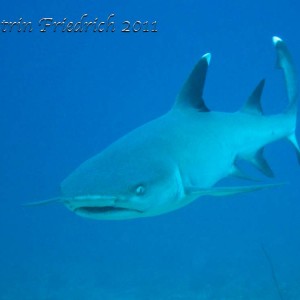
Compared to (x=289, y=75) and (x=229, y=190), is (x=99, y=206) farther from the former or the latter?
(x=289, y=75)

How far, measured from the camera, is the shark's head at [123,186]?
2617 millimetres

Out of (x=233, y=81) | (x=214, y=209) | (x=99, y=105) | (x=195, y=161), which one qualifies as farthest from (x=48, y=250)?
(x=99, y=105)

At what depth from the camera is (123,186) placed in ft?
8.78

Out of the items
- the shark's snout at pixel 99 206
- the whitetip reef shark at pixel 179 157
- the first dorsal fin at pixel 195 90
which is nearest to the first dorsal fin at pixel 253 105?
the whitetip reef shark at pixel 179 157

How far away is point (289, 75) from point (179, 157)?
98.5 inches

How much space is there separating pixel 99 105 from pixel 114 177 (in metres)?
74.5

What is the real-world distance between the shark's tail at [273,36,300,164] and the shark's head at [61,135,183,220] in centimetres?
244

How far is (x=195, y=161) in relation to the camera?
3.55m

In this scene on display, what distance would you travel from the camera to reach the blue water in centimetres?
1368

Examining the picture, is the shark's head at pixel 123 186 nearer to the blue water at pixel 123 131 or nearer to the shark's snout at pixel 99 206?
the shark's snout at pixel 99 206

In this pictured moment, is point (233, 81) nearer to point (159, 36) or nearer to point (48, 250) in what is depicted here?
point (159, 36)

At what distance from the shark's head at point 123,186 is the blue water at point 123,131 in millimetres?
382

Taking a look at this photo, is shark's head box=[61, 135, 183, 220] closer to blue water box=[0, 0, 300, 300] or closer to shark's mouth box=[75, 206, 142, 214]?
shark's mouth box=[75, 206, 142, 214]

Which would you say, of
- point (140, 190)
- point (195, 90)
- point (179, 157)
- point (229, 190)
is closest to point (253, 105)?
point (195, 90)
